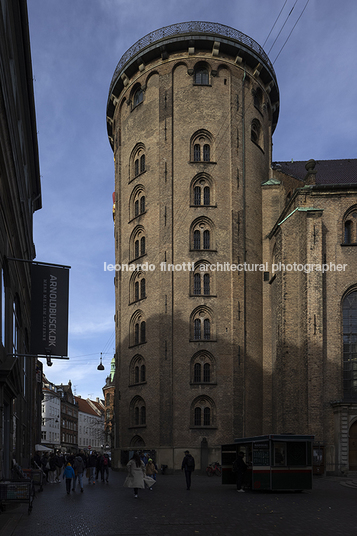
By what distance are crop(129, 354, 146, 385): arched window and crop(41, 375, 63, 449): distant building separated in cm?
5395

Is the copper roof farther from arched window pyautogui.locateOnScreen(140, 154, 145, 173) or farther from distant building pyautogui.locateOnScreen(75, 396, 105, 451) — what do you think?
distant building pyautogui.locateOnScreen(75, 396, 105, 451)

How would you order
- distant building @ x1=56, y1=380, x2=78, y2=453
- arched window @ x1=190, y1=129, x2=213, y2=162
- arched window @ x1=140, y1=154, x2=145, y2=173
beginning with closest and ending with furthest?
arched window @ x1=190, y1=129, x2=213, y2=162 < arched window @ x1=140, y1=154, x2=145, y2=173 < distant building @ x1=56, y1=380, x2=78, y2=453

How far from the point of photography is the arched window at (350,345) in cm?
3256

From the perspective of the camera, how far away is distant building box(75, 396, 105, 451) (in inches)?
4731

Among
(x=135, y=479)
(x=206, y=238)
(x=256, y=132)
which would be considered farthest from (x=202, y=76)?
(x=135, y=479)

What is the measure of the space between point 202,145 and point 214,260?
27.0 ft

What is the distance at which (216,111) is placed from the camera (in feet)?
137

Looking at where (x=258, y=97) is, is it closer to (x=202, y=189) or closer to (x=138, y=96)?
(x=138, y=96)

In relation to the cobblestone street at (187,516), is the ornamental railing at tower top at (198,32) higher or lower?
higher

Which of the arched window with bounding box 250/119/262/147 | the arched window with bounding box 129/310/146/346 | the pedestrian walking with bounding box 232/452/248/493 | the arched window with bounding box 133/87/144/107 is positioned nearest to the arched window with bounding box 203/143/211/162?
the arched window with bounding box 250/119/262/147

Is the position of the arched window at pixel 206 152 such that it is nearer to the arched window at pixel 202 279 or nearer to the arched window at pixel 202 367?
the arched window at pixel 202 279

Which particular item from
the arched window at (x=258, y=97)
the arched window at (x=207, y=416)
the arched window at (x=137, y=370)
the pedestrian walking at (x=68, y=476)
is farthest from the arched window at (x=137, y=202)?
the pedestrian walking at (x=68, y=476)

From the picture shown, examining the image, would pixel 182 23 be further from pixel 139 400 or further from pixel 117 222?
pixel 139 400

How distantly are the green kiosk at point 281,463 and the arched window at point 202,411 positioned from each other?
1717 centimetres
